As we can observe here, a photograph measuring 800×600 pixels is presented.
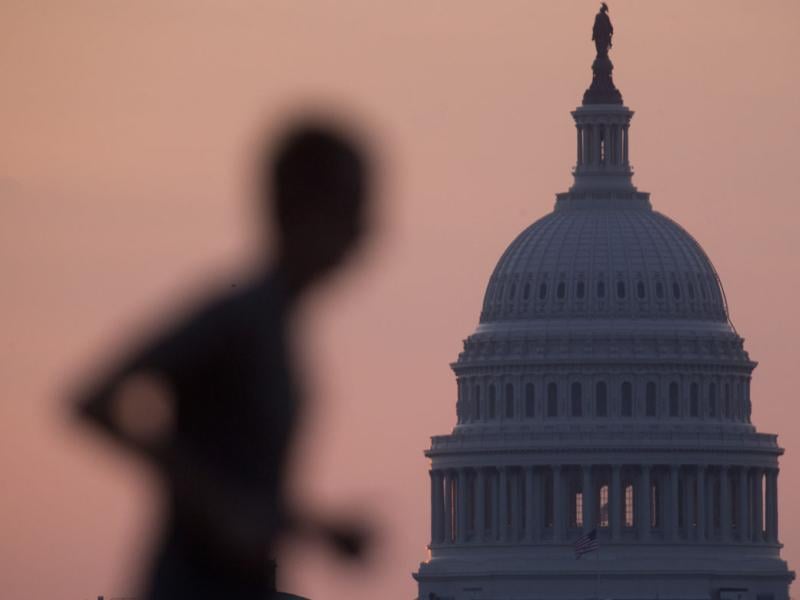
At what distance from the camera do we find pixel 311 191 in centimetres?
1430

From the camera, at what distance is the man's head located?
562 inches

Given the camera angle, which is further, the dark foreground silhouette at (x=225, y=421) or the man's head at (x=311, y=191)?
the man's head at (x=311, y=191)

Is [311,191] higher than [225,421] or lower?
higher

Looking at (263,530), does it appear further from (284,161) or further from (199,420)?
(284,161)

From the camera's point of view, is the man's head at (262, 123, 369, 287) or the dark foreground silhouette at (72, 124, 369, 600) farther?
the man's head at (262, 123, 369, 287)

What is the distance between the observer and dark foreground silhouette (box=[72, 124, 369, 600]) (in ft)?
45.6

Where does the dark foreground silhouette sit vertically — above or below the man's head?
below

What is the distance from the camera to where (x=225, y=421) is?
14055 millimetres

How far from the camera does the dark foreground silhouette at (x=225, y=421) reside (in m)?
13.9

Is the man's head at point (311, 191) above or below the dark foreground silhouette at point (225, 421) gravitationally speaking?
above

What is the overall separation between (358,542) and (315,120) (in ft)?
5.10

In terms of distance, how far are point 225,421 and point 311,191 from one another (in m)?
0.92

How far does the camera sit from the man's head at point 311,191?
46.8 feet

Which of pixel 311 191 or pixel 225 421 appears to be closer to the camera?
pixel 225 421
